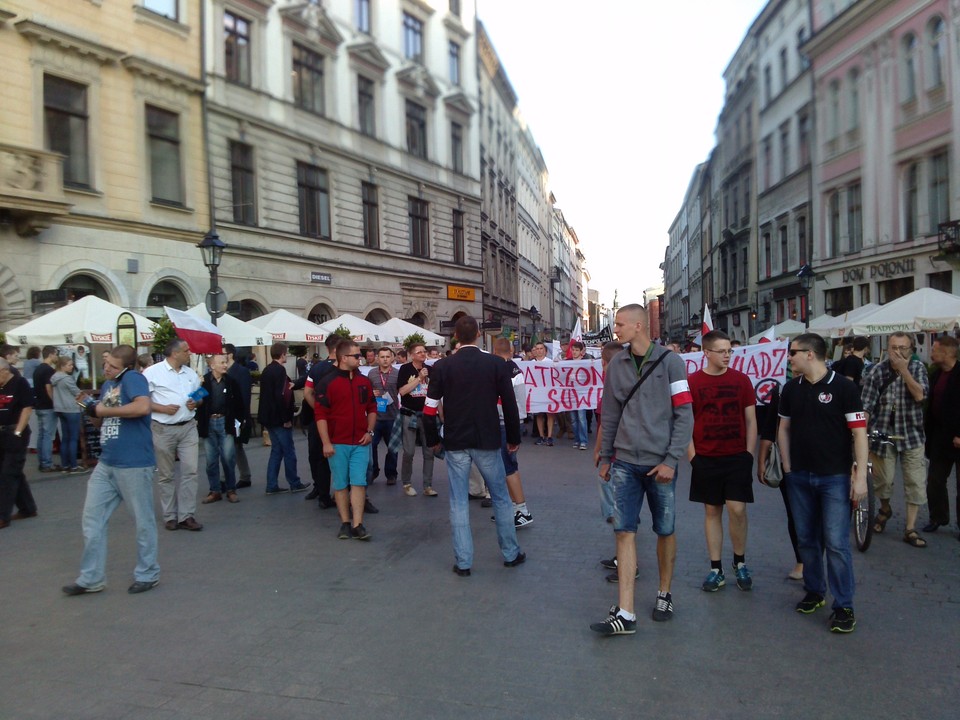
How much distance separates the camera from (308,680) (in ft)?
13.8

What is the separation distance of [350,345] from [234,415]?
118 inches

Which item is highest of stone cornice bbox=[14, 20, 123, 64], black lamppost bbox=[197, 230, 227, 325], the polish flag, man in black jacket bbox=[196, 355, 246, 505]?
stone cornice bbox=[14, 20, 123, 64]

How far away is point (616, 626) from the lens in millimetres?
4742

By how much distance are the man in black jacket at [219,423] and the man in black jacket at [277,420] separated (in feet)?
1.17

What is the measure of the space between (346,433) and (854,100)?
2972 centimetres

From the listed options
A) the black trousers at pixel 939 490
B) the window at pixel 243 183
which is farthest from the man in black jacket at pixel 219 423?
the window at pixel 243 183

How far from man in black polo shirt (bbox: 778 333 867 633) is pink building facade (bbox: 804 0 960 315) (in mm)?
21209

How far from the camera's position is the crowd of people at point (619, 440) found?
4.91 metres

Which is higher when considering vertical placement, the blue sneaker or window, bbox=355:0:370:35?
window, bbox=355:0:370:35

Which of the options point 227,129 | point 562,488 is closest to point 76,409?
point 562,488

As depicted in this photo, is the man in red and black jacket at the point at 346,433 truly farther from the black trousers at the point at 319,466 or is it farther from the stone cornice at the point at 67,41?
the stone cornice at the point at 67,41

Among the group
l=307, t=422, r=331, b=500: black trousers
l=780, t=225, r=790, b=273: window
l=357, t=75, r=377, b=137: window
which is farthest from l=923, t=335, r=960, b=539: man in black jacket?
l=780, t=225, r=790, b=273: window

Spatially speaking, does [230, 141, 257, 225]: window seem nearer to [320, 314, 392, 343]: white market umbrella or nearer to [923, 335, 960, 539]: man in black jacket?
[320, 314, 392, 343]: white market umbrella

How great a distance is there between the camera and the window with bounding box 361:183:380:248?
97.3 ft
